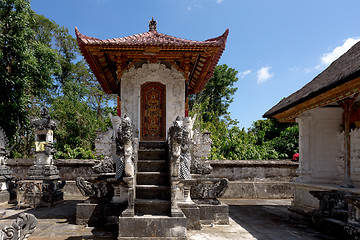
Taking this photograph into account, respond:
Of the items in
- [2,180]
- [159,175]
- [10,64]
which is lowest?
[2,180]

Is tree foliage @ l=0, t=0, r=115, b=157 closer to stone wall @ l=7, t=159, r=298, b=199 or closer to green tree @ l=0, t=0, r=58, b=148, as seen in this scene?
green tree @ l=0, t=0, r=58, b=148

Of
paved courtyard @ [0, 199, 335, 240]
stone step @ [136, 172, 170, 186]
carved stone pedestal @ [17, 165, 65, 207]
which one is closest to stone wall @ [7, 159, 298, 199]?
carved stone pedestal @ [17, 165, 65, 207]

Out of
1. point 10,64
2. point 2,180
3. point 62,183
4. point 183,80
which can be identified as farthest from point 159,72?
point 10,64

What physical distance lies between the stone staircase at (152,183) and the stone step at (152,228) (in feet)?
1.21

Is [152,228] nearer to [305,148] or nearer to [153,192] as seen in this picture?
[153,192]

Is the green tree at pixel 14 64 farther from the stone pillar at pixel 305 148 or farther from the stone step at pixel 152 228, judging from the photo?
the stone pillar at pixel 305 148

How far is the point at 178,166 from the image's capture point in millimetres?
5535

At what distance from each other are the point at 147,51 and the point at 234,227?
16.5 ft

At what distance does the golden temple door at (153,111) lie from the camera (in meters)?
7.80

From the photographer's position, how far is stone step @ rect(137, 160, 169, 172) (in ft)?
21.0

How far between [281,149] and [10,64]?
16.4m

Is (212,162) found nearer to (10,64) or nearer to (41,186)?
(41,186)

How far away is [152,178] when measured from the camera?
606 cm

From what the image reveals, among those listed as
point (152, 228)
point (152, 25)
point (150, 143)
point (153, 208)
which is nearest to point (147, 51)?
point (152, 25)
